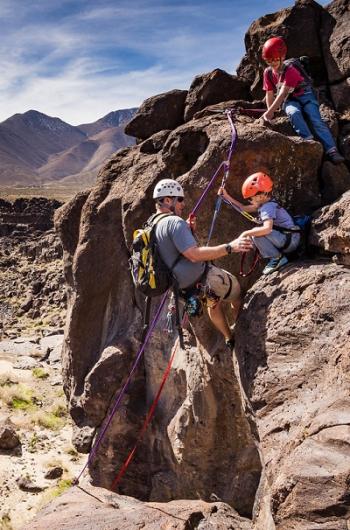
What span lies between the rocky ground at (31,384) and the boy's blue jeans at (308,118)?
11.0 m

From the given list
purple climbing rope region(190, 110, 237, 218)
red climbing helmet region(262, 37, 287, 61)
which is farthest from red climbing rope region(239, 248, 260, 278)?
red climbing helmet region(262, 37, 287, 61)

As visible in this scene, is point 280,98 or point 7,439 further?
point 7,439

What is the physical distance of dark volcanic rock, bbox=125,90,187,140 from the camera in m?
15.0

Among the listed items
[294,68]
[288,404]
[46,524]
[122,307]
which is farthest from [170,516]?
[294,68]

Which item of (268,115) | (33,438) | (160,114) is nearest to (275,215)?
(268,115)

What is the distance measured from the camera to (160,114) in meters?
15.3

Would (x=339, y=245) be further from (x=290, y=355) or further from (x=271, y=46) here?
(x=271, y=46)

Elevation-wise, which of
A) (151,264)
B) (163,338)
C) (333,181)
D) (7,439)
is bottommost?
(7,439)

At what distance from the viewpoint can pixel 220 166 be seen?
951cm

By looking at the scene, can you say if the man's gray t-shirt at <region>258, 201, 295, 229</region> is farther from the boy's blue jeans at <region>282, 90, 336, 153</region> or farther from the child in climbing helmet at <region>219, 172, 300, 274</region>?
the boy's blue jeans at <region>282, 90, 336, 153</region>

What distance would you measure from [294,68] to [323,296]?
5.39 metres

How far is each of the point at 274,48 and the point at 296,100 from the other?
1.18m

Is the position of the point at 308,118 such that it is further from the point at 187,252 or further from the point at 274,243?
the point at 187,252

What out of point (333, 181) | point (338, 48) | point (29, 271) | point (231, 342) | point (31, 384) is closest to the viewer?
point (231, 342)
